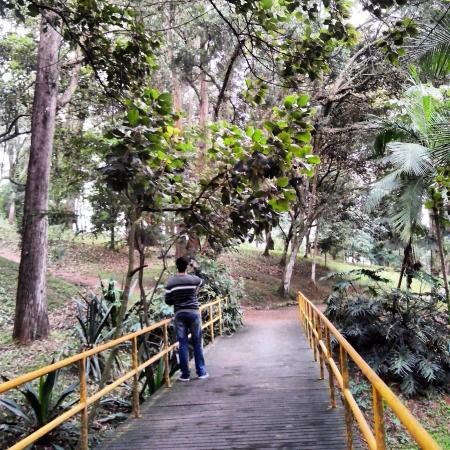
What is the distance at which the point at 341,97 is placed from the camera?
762 inches

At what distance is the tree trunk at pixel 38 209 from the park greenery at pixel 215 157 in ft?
0.13

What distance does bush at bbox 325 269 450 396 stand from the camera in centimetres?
990

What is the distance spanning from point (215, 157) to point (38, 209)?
745cm

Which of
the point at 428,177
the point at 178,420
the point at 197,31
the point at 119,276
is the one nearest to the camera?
the point at 178,420

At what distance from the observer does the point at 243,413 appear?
5336 millimetres

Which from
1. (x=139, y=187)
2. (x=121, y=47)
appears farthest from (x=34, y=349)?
(x=139, y=187)

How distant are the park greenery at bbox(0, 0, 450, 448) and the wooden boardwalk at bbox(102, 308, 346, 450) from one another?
74cm

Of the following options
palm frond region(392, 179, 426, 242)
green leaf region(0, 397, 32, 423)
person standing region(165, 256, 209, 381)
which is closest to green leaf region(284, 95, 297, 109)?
person standing region(165, 256, 209, 381)

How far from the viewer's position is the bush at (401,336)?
990cm

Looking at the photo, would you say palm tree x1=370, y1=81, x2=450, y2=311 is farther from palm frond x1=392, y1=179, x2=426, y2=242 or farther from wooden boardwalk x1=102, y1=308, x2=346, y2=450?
wooden boardwalk x1=102, y1=308, x2=346, y2=450

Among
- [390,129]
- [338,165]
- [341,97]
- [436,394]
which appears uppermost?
[341,97]

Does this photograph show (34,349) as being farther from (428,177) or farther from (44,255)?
(428,177)

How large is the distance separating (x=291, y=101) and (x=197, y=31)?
45.2ft

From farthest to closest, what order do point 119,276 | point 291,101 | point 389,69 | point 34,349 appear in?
point 119,276 < point 389,69 < point 34,349 < point 291,101
